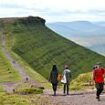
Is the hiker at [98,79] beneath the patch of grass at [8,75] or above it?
beneath

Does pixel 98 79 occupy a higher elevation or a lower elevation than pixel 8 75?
lower

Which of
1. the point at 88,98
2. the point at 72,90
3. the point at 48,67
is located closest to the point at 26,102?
the point at 88,98

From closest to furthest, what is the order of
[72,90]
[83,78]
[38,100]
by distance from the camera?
[38,100]
[72,90]
[83,78]

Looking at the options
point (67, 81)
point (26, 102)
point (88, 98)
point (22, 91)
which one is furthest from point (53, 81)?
point (26, 102)

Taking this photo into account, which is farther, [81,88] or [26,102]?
[81,88]

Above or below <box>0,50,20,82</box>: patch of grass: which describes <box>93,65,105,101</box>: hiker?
below

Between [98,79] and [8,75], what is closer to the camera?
[98,79]

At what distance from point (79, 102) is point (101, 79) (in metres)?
2.80

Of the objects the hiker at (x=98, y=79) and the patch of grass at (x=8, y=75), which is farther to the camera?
the patch of grass at (x=8, y=75)

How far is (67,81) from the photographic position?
147 feet

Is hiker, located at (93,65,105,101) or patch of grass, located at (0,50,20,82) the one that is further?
patch of grass, located at (0,50,20,82)

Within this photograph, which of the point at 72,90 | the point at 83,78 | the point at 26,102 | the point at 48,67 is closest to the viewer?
the point at 26,102

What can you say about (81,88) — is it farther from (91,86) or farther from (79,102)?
(79,102)

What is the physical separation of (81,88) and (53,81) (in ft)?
23.1
